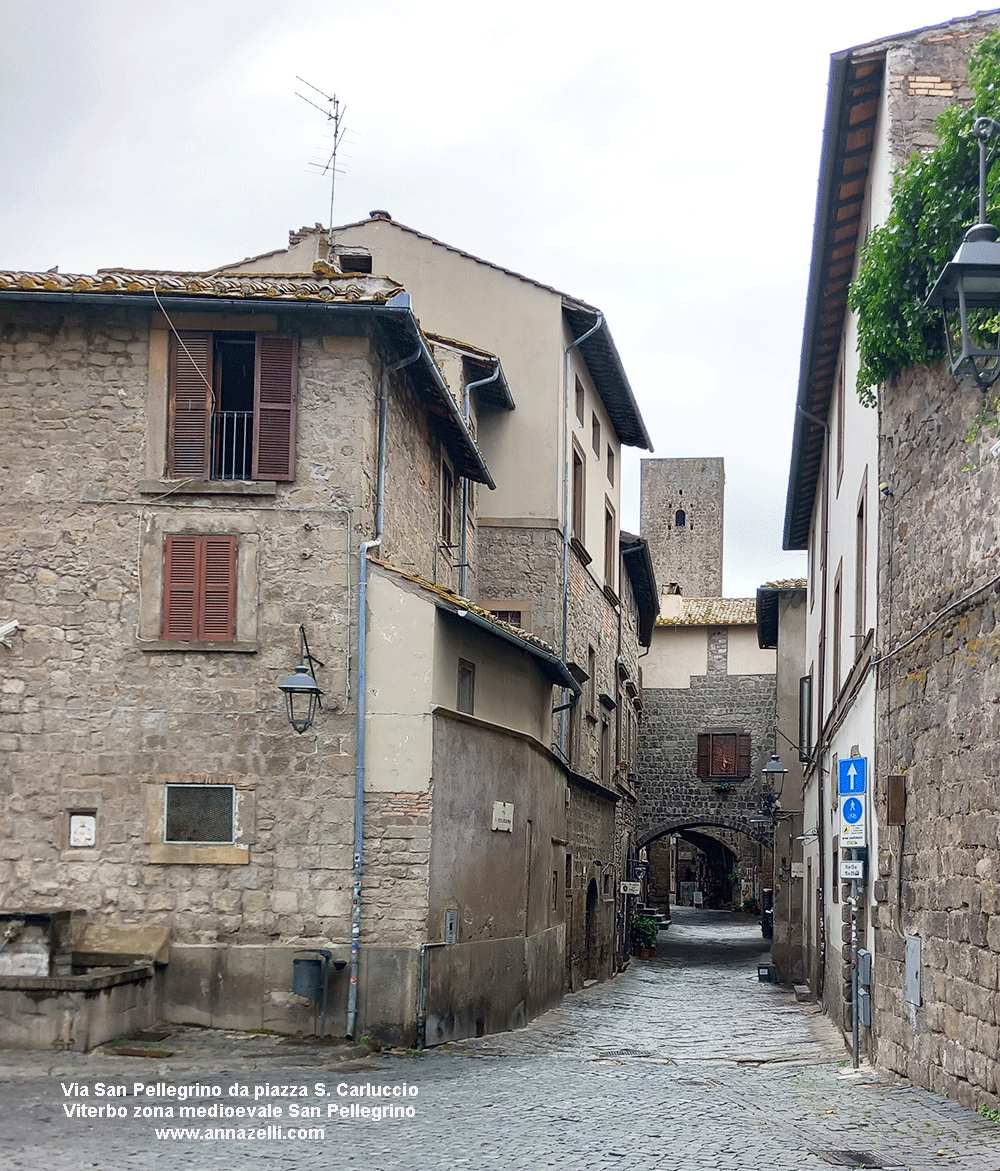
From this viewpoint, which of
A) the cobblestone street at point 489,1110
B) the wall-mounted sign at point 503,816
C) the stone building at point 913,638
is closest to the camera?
the cobblestone street at point 489,1110

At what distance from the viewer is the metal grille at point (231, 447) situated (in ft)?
44.6

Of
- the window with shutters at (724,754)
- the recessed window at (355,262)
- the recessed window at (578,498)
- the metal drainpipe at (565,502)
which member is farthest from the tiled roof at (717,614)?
the recessed window at (355,262)

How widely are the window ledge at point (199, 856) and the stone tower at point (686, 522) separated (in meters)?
55.2

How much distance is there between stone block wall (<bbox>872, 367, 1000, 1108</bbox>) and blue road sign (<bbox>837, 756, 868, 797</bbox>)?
6.1 inches

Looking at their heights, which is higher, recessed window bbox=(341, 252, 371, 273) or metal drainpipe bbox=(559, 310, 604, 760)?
recessed window bbox=(341, 252, 371, 273)

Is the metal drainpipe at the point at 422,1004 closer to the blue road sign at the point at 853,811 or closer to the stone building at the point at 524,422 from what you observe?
the blue road sign at the point at 853,811

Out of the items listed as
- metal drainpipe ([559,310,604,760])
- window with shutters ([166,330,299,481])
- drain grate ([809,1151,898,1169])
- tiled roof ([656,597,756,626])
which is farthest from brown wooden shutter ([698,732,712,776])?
drain grate ([809,1151,898,1169])

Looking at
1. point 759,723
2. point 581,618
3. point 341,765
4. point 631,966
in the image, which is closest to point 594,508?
point 581,618

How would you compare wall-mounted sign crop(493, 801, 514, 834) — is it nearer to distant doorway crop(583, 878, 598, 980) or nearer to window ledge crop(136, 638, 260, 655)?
window ledge crop(136, 638, 260, 655)

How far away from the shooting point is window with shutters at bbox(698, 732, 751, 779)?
136 ft

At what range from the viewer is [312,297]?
42.8 feet

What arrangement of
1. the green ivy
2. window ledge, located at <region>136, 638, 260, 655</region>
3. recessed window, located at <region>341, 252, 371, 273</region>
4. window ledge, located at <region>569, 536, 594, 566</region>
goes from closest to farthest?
the green ivy < window ledge, located at <region>136, 638, 260, 655</region> < recessed window, located at <region>341, 252, 371, 273</region> < window ledge, located at <region>569, 536, 594, 566</region>

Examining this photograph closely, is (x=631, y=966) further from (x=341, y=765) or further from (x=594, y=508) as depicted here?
(x=341, y=765)

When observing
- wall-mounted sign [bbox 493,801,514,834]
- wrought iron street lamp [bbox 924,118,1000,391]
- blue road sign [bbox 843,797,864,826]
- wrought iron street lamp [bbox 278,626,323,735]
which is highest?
wrought iron street lamp [bbox 924,118,1000,391]
